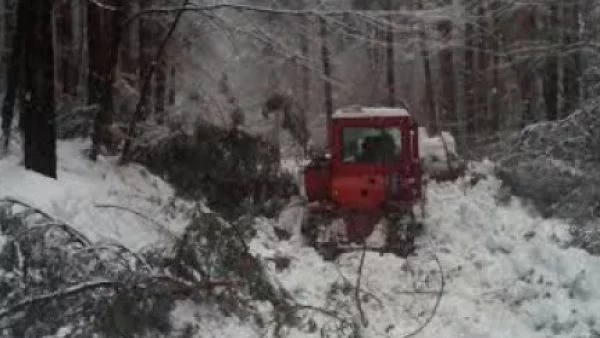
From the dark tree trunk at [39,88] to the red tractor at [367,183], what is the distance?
13.9ft

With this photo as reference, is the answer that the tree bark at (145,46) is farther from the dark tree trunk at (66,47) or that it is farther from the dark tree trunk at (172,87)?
the dark tree trunk at (66,47)

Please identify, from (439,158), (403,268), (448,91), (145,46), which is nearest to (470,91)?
(448,91)

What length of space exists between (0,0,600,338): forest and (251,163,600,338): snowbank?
36 millimetres

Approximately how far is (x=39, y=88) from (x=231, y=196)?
192 inches

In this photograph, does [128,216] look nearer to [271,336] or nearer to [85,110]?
[271,336]

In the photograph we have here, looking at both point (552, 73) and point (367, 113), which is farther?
point (552, 73)

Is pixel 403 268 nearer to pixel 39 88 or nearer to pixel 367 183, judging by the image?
pixel 367 183

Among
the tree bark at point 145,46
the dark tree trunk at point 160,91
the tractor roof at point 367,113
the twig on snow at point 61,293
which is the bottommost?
the twig on snow at point 61,293

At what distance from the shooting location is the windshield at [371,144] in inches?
600

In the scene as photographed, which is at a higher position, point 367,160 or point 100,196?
point 100,196

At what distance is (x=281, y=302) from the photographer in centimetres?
948

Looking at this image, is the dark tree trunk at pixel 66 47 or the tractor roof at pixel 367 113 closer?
the tractor roof at pixel 367 113

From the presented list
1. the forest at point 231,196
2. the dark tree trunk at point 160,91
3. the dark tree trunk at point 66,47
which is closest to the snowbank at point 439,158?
the forest at point 231,196

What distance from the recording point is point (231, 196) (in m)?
16.0
